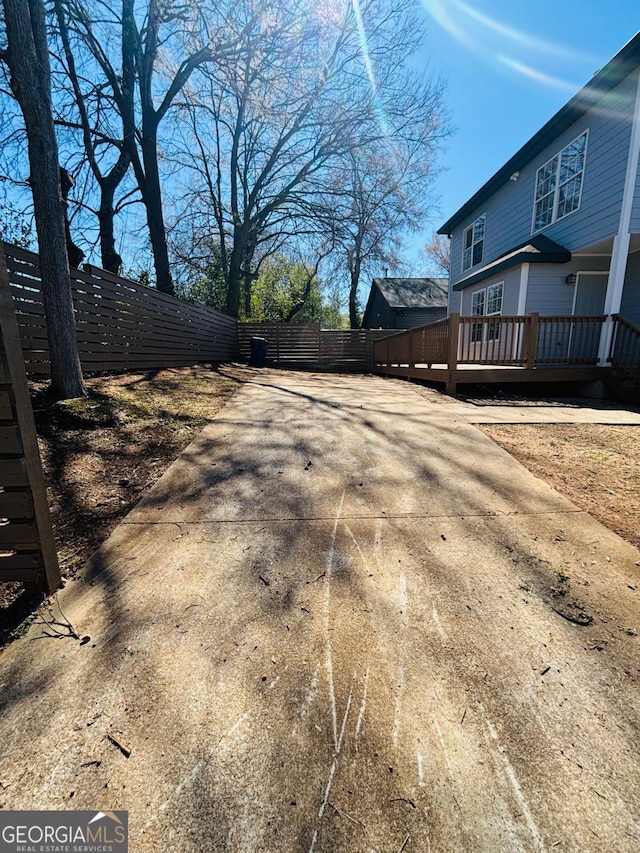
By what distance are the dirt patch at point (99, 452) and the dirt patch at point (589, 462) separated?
10.6 ft

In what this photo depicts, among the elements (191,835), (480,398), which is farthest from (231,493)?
(480,398)

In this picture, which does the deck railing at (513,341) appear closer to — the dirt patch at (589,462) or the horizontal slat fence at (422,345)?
the horizontal slat fence at (422,345)

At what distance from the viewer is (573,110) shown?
312 inches

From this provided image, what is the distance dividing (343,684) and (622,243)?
9471 millimetres

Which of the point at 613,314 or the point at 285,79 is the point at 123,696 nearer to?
the point at 613,314

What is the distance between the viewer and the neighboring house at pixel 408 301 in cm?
2159

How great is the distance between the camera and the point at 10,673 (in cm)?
136

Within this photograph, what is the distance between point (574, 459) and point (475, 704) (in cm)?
291

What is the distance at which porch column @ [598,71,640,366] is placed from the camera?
266 inches

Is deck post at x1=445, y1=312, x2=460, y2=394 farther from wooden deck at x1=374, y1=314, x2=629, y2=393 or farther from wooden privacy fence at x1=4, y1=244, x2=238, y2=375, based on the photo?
wooden privacy fence at x1=4, y1=244, x2=238, y2=375

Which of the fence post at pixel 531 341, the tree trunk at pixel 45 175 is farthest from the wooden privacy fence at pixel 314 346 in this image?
the tree trunk at pixel 45 175

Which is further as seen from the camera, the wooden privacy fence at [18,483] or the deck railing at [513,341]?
the deck railing at [513,341]
